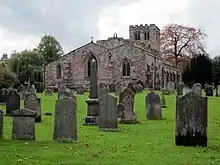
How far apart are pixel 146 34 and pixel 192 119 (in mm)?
82243

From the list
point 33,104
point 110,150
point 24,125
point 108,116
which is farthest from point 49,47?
point 110,150

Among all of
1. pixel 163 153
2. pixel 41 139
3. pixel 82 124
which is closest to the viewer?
pixel 163 153

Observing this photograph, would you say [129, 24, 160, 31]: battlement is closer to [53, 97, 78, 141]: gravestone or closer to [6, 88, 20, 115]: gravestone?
[6, 88, 20, 115]: gravestone

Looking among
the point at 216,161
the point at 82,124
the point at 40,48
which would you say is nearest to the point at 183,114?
the point at 216,161

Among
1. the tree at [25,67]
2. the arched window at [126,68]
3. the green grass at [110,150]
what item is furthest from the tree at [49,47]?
the green grass at [110,150]

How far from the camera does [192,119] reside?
35.3 ft

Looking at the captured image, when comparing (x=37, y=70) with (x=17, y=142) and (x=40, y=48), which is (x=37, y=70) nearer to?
(x=40, y=48)

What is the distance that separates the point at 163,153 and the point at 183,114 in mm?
1595

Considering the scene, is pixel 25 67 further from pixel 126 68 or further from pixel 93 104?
pixel 93 104

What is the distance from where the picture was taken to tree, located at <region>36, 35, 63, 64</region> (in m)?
89.6

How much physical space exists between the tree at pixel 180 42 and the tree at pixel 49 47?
30.3 meters

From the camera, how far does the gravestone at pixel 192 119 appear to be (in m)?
10.8

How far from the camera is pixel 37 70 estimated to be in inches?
2712

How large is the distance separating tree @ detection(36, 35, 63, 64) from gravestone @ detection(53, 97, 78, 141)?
78.2 meters
